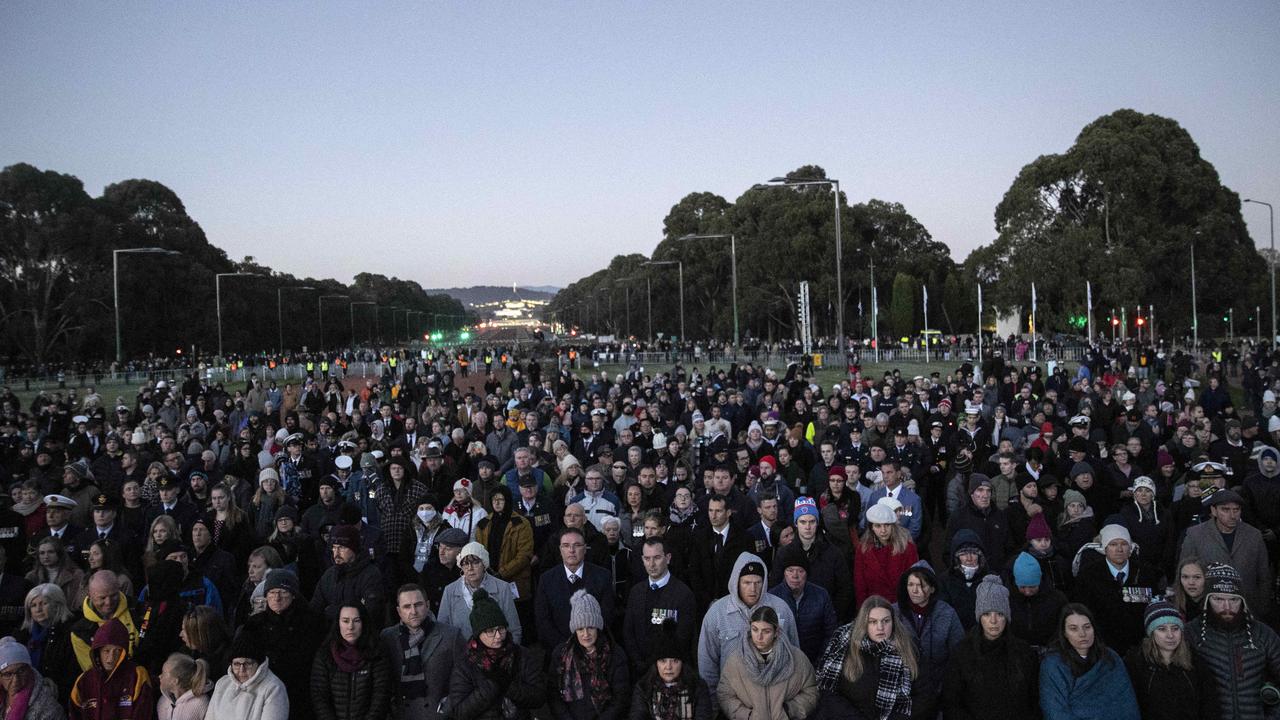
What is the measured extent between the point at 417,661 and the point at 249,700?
3.02ft

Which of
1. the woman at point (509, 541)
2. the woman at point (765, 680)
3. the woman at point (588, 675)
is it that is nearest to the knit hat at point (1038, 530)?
the woman at point (765, 680)

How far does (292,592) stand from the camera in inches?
231

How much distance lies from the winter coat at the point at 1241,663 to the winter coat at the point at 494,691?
352 cm

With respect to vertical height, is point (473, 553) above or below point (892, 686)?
above

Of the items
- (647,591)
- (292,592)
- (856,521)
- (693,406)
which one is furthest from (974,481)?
(693,406)

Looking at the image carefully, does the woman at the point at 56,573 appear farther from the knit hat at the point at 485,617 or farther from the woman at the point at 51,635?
the knit hat at the point at 485,617

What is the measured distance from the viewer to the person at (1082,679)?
4914mm

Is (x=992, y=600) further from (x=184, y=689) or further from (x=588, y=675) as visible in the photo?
(x=184, y=689)

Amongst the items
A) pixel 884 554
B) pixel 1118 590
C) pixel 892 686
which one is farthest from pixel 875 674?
pixel 1118 590

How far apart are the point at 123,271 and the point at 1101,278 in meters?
50.4

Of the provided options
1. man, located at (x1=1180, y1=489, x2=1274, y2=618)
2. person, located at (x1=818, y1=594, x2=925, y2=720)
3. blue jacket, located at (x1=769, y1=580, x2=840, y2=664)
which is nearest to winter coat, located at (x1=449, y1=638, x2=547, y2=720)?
person, located at (x1=818, y1=594, x2=925, y2=720)

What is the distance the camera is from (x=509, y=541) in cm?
766

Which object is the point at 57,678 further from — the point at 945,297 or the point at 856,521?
the point at 945,297

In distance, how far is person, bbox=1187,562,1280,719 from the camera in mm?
4941
